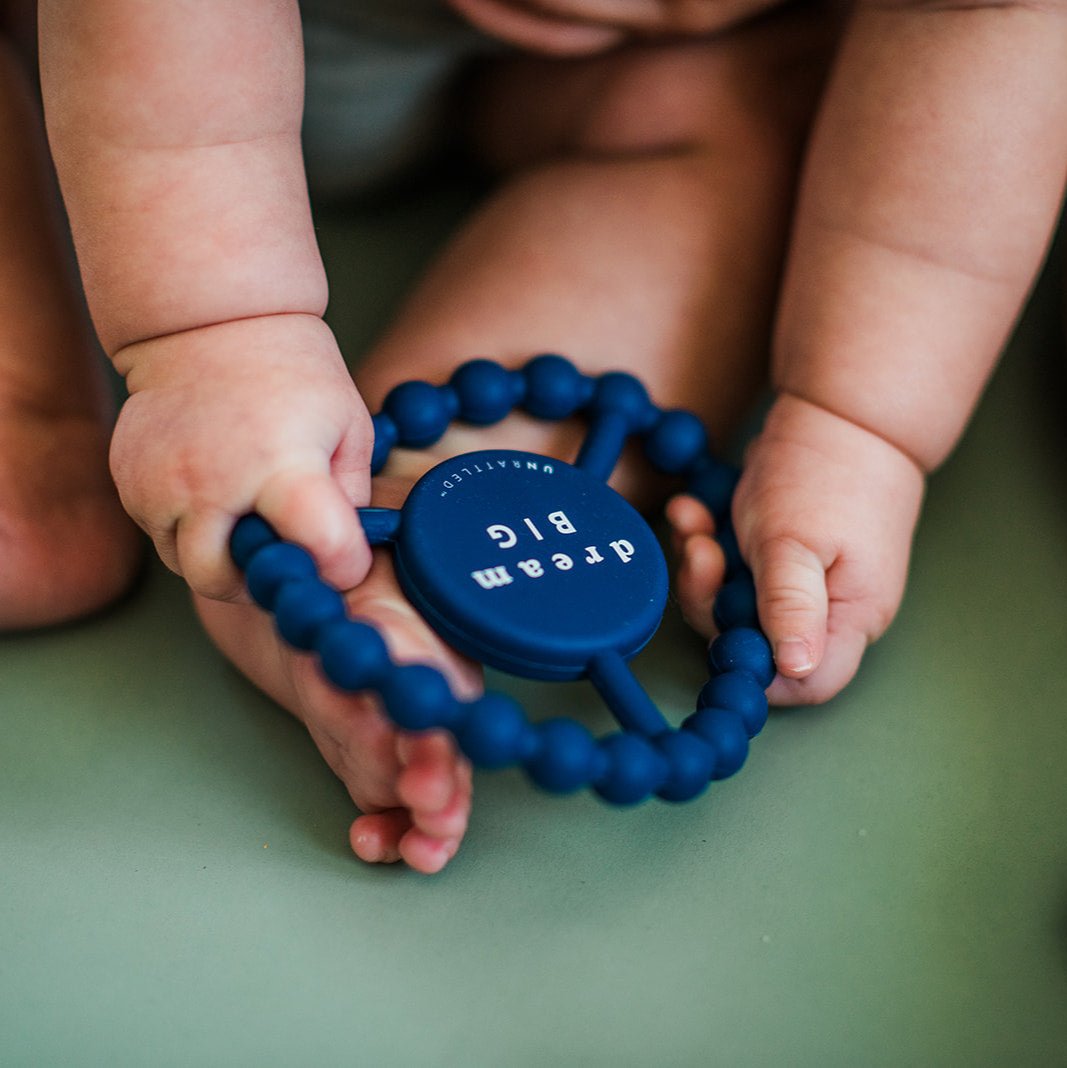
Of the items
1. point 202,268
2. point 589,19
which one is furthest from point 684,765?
point 589,19

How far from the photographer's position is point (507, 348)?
0.59m

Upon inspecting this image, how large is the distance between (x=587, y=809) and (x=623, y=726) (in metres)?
0.06

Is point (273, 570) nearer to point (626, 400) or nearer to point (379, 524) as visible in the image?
point (379, 524)

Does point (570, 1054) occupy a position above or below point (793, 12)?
below

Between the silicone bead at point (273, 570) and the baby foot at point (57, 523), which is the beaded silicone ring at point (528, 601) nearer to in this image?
the silicone bead at point (273, 570)

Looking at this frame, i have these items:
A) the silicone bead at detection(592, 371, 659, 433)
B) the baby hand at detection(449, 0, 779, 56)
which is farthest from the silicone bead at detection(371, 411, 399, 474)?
the baby hand at detection(449, 0, 779, 56)

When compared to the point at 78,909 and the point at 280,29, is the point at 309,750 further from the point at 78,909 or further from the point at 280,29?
the point at 280,29

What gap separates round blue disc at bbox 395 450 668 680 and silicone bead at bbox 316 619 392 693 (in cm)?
5

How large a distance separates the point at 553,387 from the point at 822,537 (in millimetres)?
143

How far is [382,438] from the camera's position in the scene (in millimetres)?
522

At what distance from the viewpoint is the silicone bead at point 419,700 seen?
374 mm

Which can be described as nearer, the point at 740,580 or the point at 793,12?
the point at 740,580

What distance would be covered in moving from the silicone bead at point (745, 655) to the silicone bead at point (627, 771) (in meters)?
0.09

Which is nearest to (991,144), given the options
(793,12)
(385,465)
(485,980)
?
(793,12)
